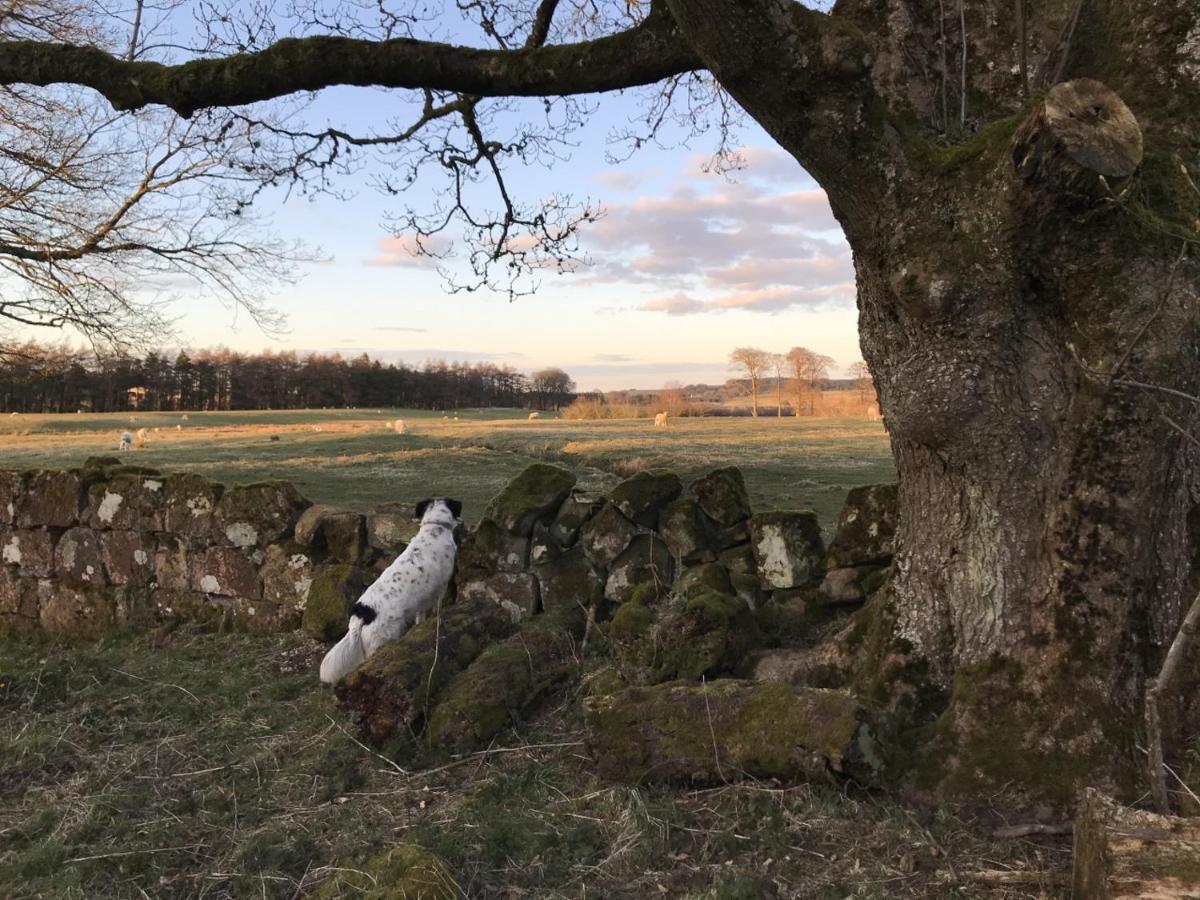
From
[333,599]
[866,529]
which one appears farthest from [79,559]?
[866,529]

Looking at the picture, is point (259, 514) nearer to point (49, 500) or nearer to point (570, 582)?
point (49, 500)

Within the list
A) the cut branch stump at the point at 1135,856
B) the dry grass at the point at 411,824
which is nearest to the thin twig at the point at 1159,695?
the cut branch stump at the point at 1135,856

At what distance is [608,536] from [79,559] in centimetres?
566

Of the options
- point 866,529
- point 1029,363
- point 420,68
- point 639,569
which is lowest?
point 639,569

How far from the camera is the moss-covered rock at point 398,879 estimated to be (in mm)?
3111

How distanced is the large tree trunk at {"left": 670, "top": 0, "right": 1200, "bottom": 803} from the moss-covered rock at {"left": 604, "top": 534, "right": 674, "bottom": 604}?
7.69 ft

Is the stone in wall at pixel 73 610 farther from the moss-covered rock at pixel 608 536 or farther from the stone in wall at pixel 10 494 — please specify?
the moss-covered rock at pixel 608 536

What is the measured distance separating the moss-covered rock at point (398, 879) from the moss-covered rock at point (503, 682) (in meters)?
1.16

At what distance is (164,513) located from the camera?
305 inches

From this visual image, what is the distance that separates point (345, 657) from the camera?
18.9 feet

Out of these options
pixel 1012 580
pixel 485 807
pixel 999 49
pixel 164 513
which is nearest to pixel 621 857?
pixel 485 807

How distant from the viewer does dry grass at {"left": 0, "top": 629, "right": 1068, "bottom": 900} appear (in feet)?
10.3

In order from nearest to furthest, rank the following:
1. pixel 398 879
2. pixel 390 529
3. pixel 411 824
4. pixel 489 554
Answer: pixel 398 879 → pixel 411 824 → pixel 489 554 → pixel 390 529

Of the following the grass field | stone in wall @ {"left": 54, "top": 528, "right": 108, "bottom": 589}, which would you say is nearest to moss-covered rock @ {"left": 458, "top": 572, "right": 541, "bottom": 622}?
the grass field
